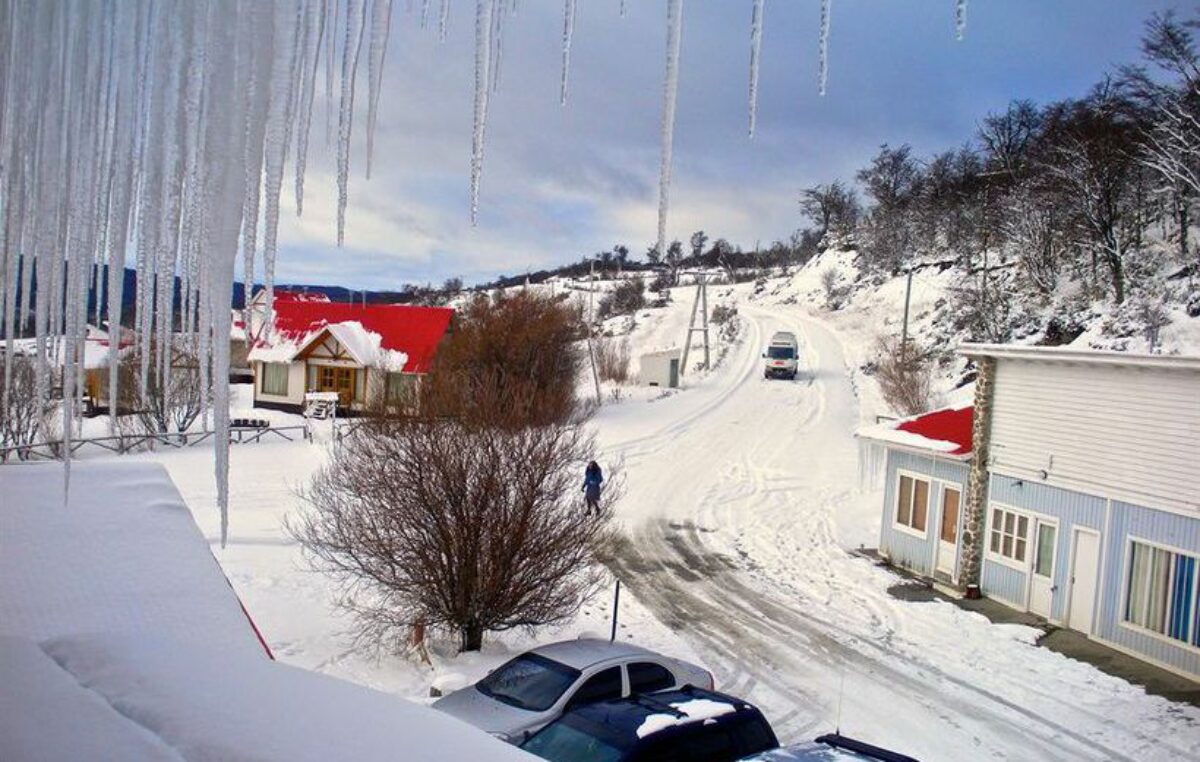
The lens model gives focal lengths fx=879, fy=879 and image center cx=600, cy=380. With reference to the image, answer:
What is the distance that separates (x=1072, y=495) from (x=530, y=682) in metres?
8.42

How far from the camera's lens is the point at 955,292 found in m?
41.4

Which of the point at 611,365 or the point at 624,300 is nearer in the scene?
the point at 611,365

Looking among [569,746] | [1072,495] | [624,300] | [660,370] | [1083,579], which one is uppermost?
[624,300]

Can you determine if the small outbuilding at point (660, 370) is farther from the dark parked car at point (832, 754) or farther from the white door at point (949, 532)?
the dark parked car at point (832, 754)

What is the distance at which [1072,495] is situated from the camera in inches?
484

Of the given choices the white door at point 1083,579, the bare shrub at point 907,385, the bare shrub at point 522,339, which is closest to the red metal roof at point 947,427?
the white door at point 1083,579

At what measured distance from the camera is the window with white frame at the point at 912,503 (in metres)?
15.3

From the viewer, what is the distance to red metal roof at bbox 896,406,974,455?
1452 cm

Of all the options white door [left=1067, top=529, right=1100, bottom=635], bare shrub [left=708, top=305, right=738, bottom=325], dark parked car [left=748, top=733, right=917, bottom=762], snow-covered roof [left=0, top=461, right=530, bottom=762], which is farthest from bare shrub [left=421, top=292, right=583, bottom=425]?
bare shrub [left=708, top=305, right=738, bottom=325]

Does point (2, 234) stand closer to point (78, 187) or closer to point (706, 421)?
point (78, 187)

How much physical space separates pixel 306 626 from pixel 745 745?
6054mm

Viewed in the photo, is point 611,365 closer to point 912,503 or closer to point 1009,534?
point 912,503

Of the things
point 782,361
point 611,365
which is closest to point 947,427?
point 782,361

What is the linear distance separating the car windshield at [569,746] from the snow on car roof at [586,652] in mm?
1190
